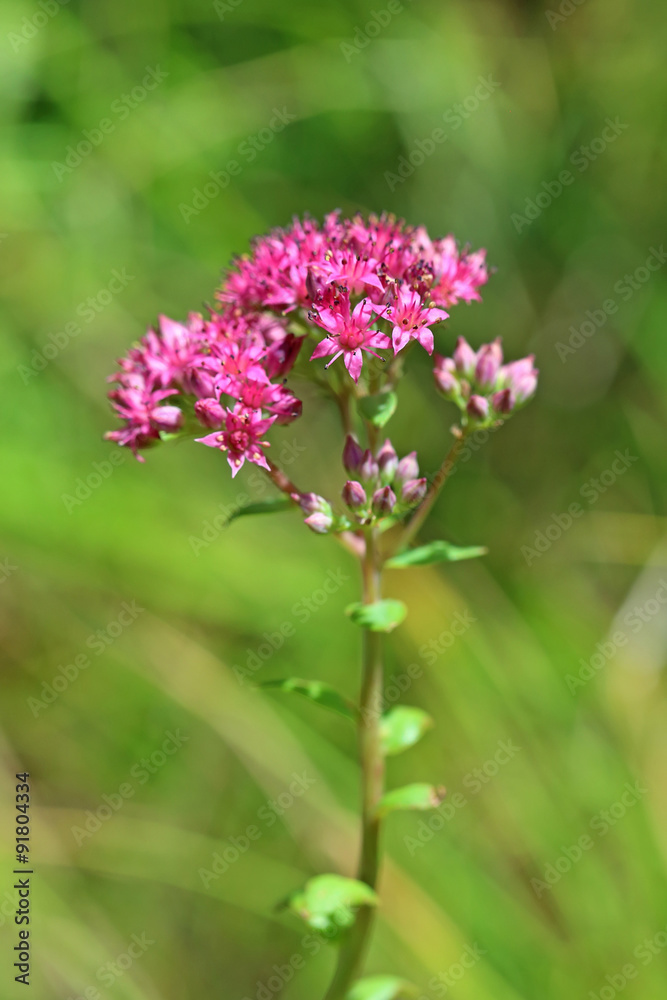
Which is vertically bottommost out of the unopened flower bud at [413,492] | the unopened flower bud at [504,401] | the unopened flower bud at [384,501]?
Result: the unopened flower bud at [384,501]

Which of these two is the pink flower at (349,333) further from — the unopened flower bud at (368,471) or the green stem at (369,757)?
the green stem at (369,757)


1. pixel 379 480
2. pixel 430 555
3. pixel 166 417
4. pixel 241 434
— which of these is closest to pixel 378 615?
pixel 430 555

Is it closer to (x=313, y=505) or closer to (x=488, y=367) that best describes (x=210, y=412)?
(x=313, y=505)

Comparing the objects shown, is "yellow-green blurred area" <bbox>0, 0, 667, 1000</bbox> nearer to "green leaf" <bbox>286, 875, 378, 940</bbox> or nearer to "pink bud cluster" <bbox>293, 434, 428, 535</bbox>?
"green leaf" <bbox>286, 875, 378, 940</bbox>

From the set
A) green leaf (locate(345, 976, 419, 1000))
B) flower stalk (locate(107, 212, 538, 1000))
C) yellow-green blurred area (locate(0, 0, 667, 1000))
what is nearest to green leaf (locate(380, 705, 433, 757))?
flower stalk (locate(107, 212, 538, 1000))

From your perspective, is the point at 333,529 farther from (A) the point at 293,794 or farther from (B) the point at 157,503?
(B) the point at 157,503

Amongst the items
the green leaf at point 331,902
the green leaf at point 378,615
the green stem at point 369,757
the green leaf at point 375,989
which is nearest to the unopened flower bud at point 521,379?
the green stem at point 369,757
